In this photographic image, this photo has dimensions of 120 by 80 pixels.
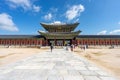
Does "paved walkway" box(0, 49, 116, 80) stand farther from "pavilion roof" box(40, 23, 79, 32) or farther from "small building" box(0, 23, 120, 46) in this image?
"pavilion roof" box(40, 23, 79, 32)

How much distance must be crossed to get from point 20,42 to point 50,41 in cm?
1028

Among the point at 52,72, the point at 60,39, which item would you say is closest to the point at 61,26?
the point at 60,39

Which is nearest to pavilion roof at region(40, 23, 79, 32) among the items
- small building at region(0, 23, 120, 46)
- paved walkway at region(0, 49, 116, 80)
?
small building at region(0, 23, 120, 46)

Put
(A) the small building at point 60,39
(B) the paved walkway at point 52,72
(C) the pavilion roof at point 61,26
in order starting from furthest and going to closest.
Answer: (C) the pavilion roof at point 61,26 < (A) the small building at point 60,39 < (B) the paved walkway at point 52,72

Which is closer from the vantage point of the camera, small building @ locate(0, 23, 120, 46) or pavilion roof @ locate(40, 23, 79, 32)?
small building @ locate(0, 23, 120, 46)

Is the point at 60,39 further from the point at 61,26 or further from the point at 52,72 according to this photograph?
the point at 52,72

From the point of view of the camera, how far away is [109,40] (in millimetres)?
47156

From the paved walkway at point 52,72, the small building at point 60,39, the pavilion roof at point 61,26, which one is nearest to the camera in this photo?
the paved walkway at point 52,72

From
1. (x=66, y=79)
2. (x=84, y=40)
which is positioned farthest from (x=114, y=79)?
(x=84, y=40)

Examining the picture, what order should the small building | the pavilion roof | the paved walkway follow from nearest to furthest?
1. the paved walkway
2. the small building
3. the pavilion roof

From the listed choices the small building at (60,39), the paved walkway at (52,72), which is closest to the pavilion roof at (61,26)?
the small building at (60,39)

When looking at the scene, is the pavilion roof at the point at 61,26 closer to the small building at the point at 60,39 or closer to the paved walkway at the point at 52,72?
the small building at the point at 60,39

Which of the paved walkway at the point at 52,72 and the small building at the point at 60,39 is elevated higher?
the small building at the point at 60,39

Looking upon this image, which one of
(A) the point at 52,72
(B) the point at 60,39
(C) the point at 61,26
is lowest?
(A) the point at 52,72
